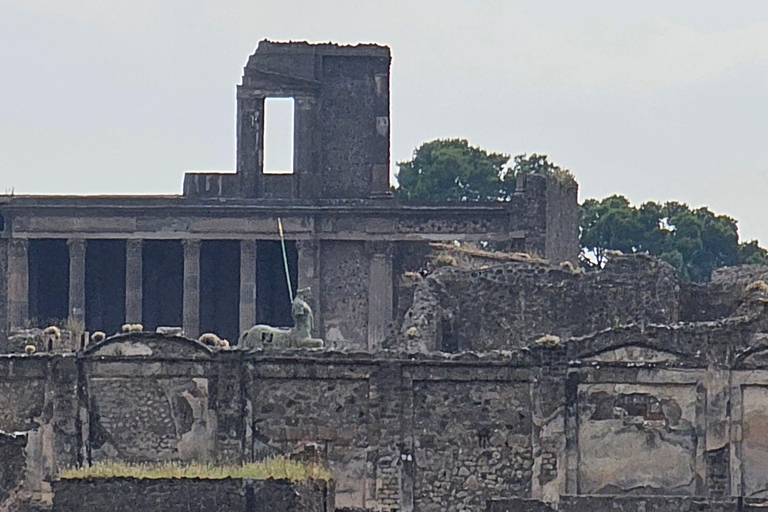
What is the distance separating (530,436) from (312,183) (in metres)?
27.5

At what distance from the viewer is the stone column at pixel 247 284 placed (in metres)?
76.7

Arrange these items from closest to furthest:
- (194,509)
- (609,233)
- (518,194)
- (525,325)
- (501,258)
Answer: (194,509)
(525,325)
(501,258)
(518,194)
(609,233)

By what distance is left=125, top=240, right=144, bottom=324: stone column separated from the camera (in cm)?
7694

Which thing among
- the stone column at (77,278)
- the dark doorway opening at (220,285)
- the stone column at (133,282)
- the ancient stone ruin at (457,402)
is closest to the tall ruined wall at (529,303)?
the ancient stone ruin at (457,402)

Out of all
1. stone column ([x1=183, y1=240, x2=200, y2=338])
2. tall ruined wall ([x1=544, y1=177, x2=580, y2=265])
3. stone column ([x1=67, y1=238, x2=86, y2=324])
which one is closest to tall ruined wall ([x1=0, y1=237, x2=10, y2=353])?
stone column ([x1=67, y1=238, x2=86, y2=324])

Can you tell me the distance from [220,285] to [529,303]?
875 inches

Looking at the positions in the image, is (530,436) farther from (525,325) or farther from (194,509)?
(194,509)

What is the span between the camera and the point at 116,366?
53.2 m

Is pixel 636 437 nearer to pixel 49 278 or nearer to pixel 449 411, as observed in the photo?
pixel 449 411

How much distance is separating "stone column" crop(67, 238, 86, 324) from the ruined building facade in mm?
30

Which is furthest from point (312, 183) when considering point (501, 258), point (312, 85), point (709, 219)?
point (709, 219)

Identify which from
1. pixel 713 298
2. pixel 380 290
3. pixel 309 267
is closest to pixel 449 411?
pixel 713 298

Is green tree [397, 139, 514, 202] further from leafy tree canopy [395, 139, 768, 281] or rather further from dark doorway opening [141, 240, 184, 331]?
dark doorway opening [141, 240, 184, 331]

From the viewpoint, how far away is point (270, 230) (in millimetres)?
77938
